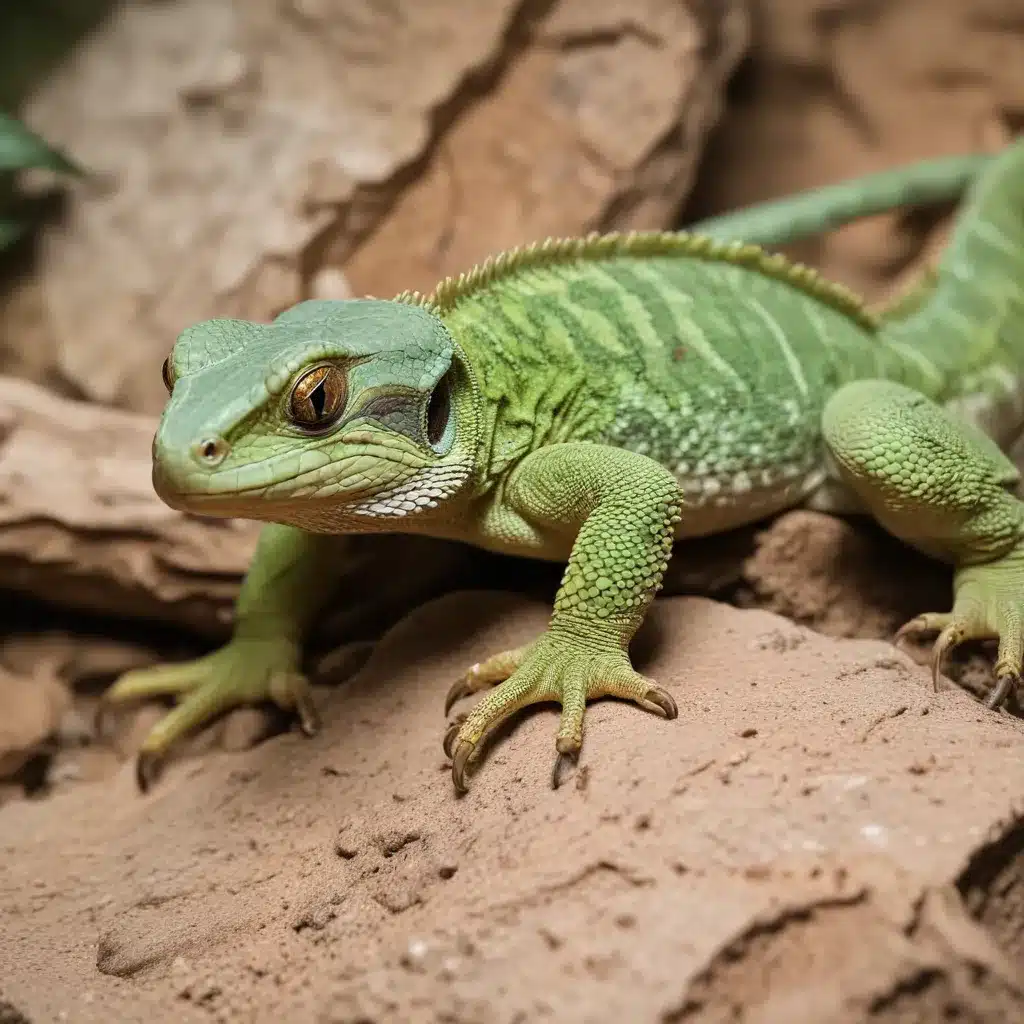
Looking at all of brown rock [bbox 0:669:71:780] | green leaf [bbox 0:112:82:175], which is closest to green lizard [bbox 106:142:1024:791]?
brown rock [bbox 0:669:71:780]

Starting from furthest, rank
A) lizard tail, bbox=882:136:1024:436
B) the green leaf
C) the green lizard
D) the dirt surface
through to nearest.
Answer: the green leaf < lizard tail, bbox=882:136:1024:436 < the green lizard < the dirt surface

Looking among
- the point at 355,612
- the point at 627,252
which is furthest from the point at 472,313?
Result: the point at 355,612

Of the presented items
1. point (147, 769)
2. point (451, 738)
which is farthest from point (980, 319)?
point (147, 769)

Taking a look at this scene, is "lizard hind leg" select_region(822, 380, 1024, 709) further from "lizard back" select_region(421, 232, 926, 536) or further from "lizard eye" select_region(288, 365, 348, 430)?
"lizard eye" select_region(288, 365, 348, 430)

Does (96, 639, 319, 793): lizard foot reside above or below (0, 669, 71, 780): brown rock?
above

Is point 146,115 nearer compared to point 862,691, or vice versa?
point 862,691

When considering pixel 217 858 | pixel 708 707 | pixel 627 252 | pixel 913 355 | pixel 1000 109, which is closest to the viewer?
pixel 708 707

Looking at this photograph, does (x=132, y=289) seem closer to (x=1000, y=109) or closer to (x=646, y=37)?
(x=646, y=37)
